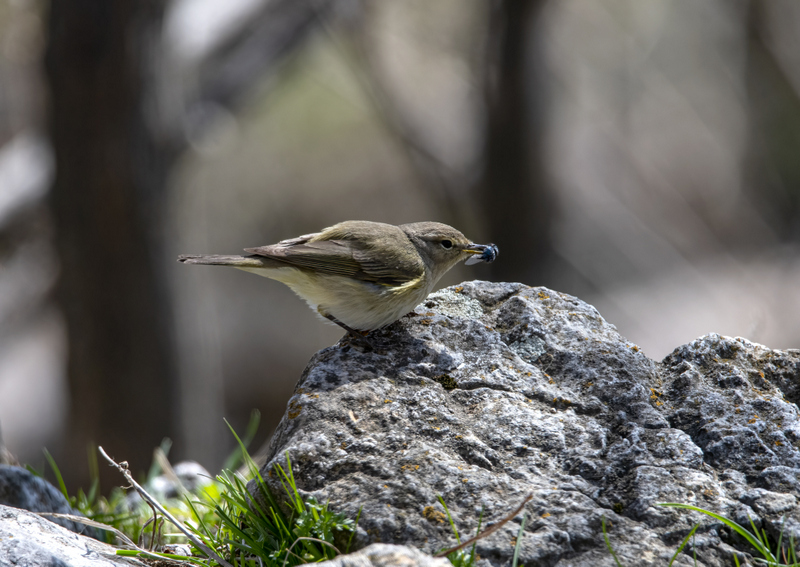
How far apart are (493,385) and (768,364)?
4.21 feet

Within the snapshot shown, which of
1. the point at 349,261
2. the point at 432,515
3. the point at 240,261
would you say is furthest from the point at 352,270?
the point at 432,515

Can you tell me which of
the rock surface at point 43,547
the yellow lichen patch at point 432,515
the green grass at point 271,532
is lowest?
the rock surface at point 43,547

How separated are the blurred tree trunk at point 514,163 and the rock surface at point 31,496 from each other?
7503 mm

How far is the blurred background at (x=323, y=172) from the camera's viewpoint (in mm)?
6609

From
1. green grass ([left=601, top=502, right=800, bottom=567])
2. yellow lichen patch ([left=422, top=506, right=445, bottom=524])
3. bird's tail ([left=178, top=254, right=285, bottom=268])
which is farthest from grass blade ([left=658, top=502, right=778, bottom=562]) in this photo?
bird's tail ([left=178, top=254, right=285, bottom=268])

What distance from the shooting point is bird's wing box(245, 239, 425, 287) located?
141 inches

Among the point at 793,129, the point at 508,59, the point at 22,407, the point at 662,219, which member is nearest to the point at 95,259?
the point at 22,407

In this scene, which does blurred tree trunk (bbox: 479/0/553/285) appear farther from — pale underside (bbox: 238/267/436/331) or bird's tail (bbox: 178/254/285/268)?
bird's tail (bbox: 178/254/285/268)

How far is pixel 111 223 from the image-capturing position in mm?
6594

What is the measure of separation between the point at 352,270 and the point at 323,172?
11365 mm

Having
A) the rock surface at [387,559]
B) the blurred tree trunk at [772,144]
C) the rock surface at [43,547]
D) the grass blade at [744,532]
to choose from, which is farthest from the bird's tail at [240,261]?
the blurred tree trunk at [772,144]

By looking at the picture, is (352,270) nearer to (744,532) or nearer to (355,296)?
(355,296)

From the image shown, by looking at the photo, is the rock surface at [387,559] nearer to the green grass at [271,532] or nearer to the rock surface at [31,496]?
the green grass at [271,532]

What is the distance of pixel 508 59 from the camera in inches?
396
